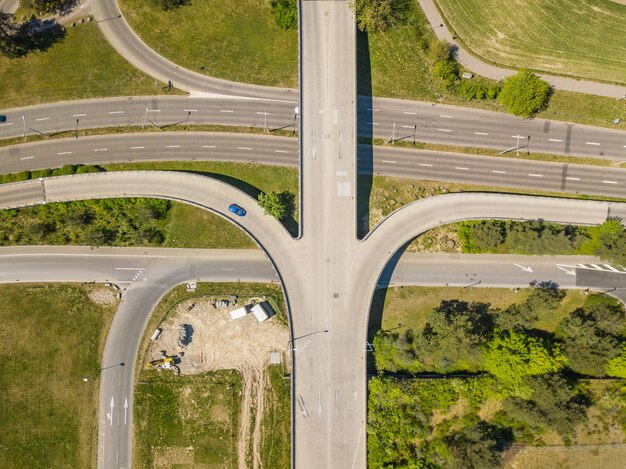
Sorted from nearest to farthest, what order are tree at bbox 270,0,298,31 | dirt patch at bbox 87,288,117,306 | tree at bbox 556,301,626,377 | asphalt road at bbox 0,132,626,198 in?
tree at bbox 556,301,626,377 < dirt patch at bbox 87,288,117,306 < tree at bbox 270,0,298,31 < asphalt road at bbox 0,132,626,198

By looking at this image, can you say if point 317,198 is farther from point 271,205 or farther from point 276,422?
point 276,422

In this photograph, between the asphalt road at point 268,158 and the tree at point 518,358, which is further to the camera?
the asphalt road at point 268,158

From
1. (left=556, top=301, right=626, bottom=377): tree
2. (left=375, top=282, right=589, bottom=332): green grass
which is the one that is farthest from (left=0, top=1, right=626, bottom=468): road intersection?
(left=556, top=301, right=626, bottom=377): tree

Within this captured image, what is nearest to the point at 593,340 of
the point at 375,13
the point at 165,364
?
the point at 375,13

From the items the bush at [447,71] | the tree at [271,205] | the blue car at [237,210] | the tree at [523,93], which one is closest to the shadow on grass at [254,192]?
the tree at [271,205]

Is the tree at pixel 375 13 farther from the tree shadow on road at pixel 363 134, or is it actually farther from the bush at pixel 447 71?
the bush at pixel 447 71

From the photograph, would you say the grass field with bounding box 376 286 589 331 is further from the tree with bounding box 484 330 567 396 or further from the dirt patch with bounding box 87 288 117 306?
the dirt patch with bounding box 87 288 117 306

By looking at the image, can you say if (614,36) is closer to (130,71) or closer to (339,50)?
(339,50)
